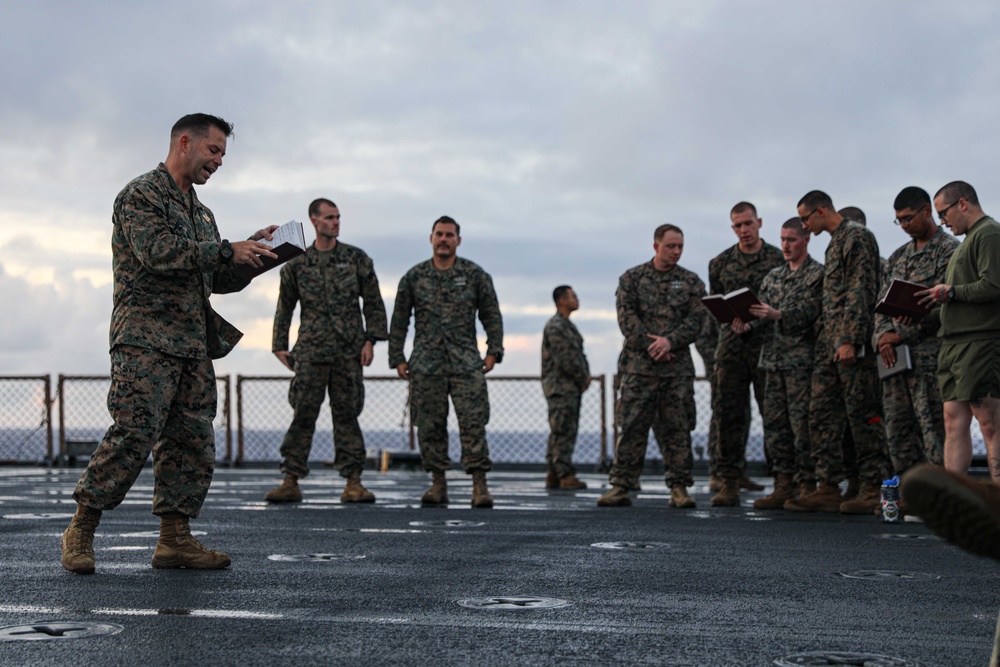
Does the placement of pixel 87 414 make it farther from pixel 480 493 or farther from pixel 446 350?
pixel 480 493

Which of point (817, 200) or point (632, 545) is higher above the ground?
point (817, 200)

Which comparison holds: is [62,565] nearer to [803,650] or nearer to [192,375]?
[192,375]

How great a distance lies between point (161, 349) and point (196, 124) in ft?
3.50

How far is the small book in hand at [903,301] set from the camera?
7.04m

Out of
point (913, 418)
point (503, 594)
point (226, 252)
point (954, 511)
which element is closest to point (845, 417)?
point (913, 418)

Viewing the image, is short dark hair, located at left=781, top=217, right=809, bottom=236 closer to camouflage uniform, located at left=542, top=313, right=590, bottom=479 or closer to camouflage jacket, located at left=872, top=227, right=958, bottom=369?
camouflage jacket, located at left=872, top=227, right=958, bottom=369

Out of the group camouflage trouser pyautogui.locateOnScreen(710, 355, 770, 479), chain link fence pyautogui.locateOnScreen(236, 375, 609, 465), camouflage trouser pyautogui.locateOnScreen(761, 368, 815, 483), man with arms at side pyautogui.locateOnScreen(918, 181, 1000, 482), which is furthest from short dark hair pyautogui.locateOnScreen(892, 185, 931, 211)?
chain link fence pyautogui.locateOnScreen(236, 375, 609, 465)

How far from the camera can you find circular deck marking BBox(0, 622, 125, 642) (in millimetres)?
3334

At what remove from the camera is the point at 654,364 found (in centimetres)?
898

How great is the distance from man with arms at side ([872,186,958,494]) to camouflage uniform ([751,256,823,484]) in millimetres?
831

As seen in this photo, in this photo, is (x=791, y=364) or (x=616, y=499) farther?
(x=616, y=499)

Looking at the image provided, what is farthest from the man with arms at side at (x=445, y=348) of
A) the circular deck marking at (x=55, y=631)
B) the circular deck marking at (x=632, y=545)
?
the circular deck marking at (x=55, y=631)

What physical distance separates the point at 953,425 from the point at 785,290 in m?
2.38

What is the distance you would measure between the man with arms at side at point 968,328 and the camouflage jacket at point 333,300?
4.55 m
